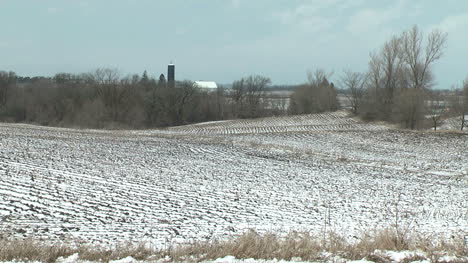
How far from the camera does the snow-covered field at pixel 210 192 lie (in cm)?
845

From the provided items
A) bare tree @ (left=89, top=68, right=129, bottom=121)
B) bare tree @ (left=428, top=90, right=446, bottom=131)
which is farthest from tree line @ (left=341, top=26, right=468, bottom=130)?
bare tree @ (left=89, top=68, right=129, bottom=121)

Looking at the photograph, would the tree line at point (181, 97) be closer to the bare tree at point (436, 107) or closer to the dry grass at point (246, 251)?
the bare tree at point (436, 107)

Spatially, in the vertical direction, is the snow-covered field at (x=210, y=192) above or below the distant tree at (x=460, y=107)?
below

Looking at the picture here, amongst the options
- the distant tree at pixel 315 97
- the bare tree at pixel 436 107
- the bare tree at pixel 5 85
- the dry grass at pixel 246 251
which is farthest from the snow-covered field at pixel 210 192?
the bare tree at pixel 5 85

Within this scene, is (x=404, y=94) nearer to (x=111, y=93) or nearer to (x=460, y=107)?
(x=460, y=107)

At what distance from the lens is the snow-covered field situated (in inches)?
333

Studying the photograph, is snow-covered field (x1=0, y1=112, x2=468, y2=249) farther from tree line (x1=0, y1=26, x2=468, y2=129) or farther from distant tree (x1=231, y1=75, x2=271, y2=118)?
distant tree (x1=231, y1=75, x2=271, y2=118)

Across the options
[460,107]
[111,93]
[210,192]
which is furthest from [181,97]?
[210,192]

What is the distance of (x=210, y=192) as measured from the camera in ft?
42.0

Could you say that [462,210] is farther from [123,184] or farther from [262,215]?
[123,184]

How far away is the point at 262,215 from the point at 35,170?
8.25m

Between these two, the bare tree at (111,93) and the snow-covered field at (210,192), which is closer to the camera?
the snow-covered field at (210,192)

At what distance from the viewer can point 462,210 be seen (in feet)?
37.4

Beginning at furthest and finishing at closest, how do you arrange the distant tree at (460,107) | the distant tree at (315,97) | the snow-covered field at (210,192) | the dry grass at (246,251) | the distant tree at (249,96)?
the distant tree at (249,96)
the distant tree at (315,97)
the distant tree at (460,107)
the snow-covered field at (210,192)
the dry grass at (246,251)
